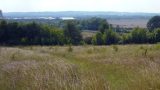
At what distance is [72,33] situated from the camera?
263 ft

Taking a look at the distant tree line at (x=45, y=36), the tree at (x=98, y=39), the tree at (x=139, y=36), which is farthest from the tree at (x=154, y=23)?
the tree at (x=98, y=39)

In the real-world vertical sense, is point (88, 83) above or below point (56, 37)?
above

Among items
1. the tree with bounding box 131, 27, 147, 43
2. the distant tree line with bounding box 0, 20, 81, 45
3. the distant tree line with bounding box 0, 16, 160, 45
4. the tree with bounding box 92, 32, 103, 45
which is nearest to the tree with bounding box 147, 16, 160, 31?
the distant tree line with bounding box 0, 16, 160, 45

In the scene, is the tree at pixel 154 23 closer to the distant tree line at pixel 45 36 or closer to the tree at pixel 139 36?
the distant tree line at pixel 45 36

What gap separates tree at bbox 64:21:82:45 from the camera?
78.4 metres

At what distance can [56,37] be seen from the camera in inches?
2852

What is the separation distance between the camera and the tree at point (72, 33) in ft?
257

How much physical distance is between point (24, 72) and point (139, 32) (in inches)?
2626

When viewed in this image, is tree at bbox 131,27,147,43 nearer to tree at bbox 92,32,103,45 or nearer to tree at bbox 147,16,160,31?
tree at bbox 92,32,103,45

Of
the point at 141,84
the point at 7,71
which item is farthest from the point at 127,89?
Answer: the point at 7,71

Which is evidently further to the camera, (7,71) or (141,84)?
(7,71)

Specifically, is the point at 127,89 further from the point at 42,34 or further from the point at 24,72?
the point at 42,34

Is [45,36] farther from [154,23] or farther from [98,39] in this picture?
[154,23]

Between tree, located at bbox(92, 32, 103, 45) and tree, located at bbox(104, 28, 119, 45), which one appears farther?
tree, located at bbox(104, 28, 119, 45)
